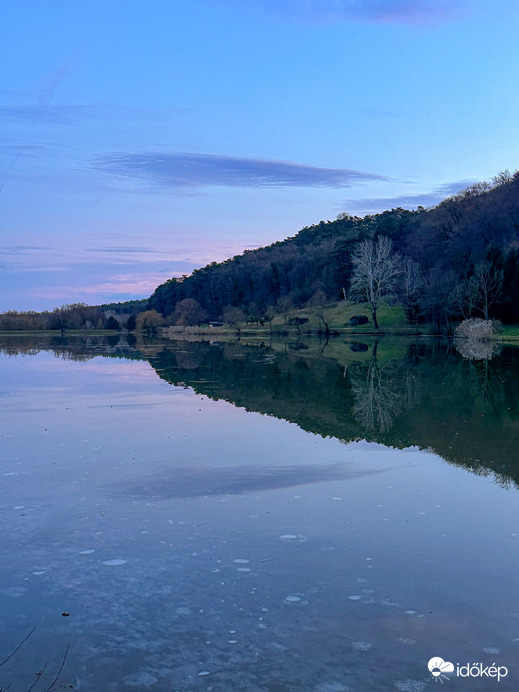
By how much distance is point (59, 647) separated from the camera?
5578 mm

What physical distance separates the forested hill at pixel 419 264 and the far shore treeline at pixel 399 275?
0.60ft

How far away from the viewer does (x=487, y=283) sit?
67625 millimetres

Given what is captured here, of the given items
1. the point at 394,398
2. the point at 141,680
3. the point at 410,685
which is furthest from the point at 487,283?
the point at 141,680

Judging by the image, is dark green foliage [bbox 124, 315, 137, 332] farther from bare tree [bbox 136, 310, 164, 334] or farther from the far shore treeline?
bare tree [bbox 136, 310, 164, 334]

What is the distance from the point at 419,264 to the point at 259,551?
301ft

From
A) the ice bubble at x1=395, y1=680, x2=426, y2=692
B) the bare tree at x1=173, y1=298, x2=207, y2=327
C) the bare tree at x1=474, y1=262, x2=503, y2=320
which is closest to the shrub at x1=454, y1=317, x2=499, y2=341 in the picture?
the bare tree at x1=474, y1=262, x2=503, y2=320

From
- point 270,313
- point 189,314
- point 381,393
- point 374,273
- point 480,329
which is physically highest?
point 374,273

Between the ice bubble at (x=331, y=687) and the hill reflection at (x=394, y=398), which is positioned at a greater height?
the hill reflection at (x=394, y=398)

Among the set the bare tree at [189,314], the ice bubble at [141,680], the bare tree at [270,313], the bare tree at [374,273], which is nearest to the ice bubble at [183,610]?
the ice bubble at [141,680]

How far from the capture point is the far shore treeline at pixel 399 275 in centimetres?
7056

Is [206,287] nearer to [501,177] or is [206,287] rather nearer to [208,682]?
[501,177]

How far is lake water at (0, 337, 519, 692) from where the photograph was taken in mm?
5367

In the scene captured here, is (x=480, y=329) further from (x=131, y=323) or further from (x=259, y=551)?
(x=131, y=323)

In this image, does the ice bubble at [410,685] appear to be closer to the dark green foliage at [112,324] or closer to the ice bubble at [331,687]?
the ice bubble at [331,687]
